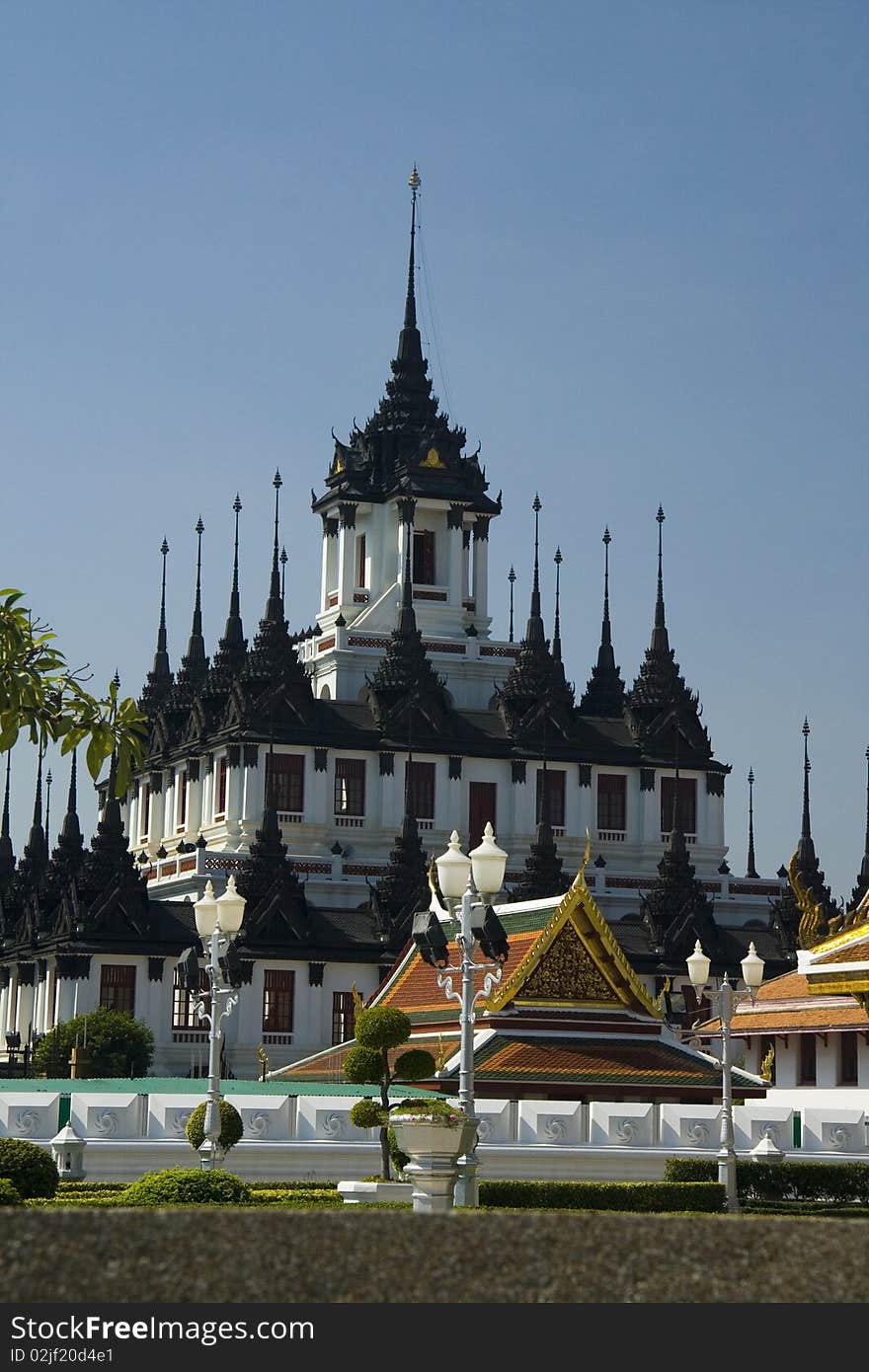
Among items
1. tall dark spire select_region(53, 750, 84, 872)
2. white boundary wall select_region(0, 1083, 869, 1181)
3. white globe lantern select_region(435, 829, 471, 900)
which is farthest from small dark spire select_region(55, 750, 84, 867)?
white globe lantern select_region(435, 829, 471, 900)

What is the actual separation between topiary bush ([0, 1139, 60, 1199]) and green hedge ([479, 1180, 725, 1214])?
19.3ft

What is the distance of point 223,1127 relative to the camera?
3116cm

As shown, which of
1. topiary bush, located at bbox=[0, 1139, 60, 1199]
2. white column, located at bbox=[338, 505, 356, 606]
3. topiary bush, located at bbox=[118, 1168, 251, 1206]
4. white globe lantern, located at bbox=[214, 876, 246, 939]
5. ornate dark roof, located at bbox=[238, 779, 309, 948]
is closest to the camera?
topiary bush, located at bbox=[118, 1168, 251, 1206]

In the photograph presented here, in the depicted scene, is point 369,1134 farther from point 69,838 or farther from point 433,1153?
point 69,838

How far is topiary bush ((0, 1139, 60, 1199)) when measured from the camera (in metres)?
26.2

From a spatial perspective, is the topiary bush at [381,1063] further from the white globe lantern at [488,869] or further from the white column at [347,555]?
the white column at [347,555]

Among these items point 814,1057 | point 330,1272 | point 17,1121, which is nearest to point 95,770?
point 330,1272

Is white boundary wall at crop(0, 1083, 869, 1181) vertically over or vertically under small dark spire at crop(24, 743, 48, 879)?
under

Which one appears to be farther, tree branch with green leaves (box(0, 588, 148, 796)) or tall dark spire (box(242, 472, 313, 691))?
tall dark spire (box(242, 472, 313, 691))

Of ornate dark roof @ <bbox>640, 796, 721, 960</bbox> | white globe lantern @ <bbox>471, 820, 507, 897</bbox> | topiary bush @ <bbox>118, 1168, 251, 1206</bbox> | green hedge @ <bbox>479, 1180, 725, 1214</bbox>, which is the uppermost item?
ornate dark roof @ <bbox>640, 796, 721, 960</bbox>

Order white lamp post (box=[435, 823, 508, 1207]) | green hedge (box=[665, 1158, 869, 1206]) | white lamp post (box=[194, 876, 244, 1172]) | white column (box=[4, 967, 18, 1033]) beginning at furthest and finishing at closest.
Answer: white column (box=[4, 967, 18, 1033])
green hedge (box=[665, 1158, 869, 1206])
white lamp post (box=[194, 876, 244, 1172])
white lamp post (box=[435, 823, 508, 1207])

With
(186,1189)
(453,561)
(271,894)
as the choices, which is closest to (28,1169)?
(186,1189)

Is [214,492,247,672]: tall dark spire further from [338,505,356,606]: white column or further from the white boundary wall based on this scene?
the white boundary wall

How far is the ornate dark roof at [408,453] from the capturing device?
85.2 m
